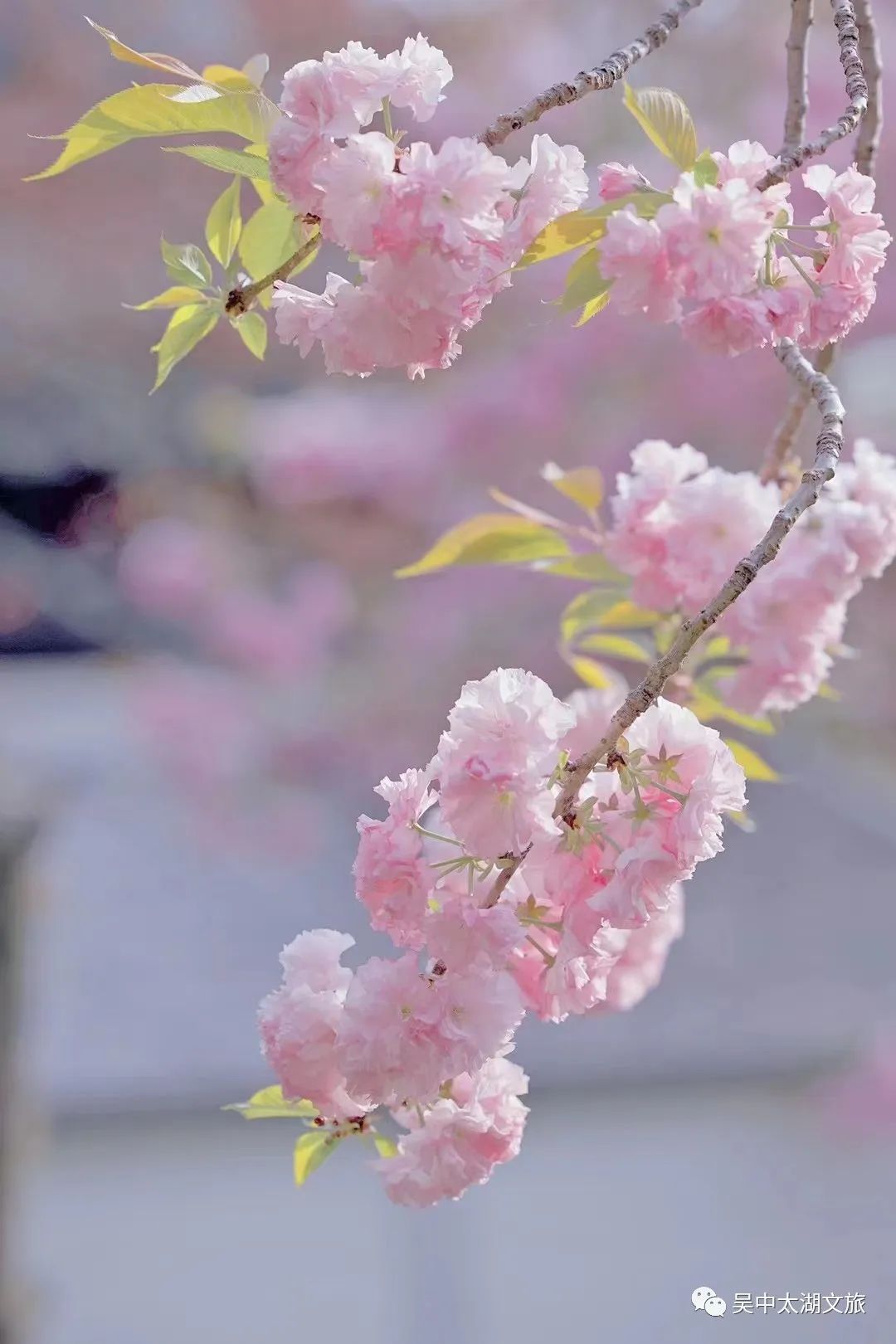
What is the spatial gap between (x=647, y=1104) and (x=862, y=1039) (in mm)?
330

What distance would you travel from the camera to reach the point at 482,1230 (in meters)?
1.85

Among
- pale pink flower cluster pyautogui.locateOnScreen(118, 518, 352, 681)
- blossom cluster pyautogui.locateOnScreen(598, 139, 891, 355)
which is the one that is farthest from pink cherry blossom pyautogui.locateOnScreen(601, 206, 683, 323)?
pale pink flower cluster pyautogui.locateOnScreen(118, 518, 352, 681)

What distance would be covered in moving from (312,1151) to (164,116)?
29 centimetres

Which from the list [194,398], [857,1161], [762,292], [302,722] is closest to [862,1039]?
[857,1161]

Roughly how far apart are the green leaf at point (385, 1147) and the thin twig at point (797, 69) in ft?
1.06

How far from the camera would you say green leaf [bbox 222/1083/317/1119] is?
40 cm

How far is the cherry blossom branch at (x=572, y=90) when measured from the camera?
32 cm

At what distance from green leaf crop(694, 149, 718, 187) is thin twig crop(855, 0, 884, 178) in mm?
107

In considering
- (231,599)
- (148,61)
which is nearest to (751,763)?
(148,61)

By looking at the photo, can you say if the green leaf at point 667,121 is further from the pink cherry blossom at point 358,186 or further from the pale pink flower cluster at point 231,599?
the pale pink flower cluster at point 231,599

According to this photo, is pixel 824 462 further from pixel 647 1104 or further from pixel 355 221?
pixel 647 1104

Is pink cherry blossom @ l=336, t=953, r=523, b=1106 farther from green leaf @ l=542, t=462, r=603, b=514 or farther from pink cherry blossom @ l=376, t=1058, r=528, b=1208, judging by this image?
green leaf @ l=542, t=462, r=603, b=514

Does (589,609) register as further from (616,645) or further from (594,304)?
(594,304)

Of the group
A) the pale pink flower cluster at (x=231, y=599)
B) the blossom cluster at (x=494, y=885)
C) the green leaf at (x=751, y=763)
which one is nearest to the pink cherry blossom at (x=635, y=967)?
the green leaf at (x=751, y=763)
